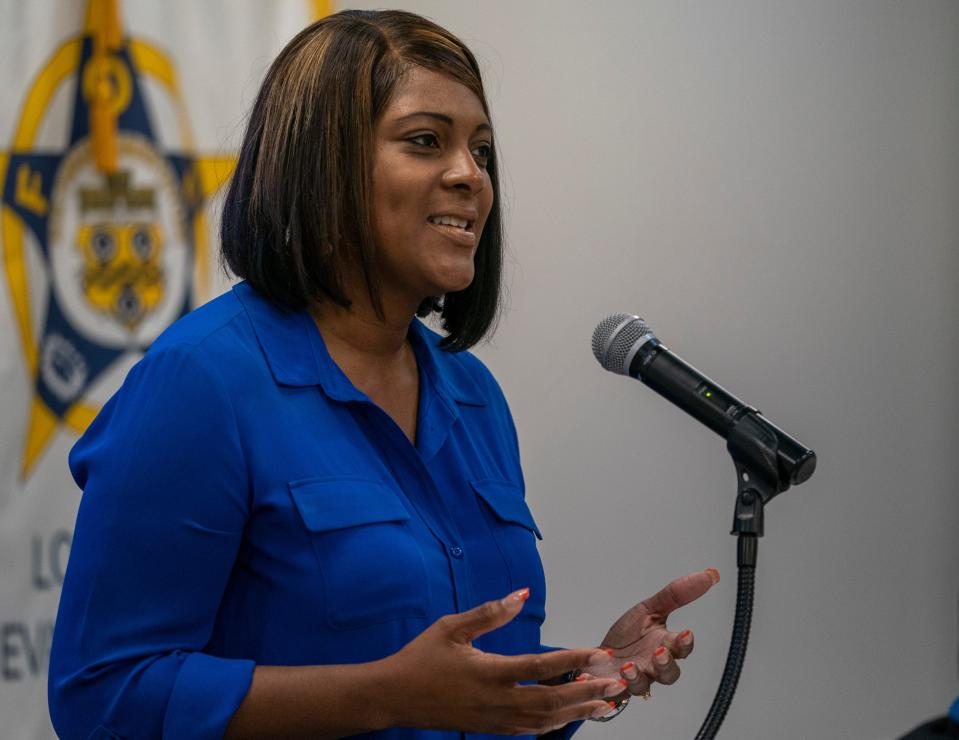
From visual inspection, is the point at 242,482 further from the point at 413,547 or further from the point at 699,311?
the point at 699,311

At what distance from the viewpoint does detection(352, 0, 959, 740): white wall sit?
311 centimetres

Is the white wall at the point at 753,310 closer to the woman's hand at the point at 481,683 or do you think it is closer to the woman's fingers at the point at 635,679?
the woman's fingers at the point at 635,679

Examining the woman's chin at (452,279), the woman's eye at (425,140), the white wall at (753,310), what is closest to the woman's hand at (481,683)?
the woman's chin at (452,279)

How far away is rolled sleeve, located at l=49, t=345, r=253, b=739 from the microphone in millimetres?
466

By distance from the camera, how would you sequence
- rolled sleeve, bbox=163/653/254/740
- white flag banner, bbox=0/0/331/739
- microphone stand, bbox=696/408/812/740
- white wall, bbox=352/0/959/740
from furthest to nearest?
white wall, bbox=352/0/959/740
white flag banner, bbox=0/0/331/739
microphone stand, bbox=696/408/812/740
rolled sleeve, bbox=163/653/254/740

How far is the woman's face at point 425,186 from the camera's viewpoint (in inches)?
54.7

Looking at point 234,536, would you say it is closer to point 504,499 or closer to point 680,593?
point 504,499

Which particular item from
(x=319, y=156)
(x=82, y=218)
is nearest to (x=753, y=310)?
(x=82, y=218)

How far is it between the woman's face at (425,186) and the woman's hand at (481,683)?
49 centimetres

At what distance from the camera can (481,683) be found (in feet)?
3.53

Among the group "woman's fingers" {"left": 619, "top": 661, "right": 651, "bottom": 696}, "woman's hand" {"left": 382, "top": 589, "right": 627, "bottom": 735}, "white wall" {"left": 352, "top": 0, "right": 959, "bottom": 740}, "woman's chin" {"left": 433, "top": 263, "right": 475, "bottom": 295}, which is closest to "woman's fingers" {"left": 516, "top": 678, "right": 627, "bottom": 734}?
"woman's hand" {"left": 382, "top": 589, "right": 627, "bottom": 735}

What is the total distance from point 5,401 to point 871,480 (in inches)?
91.3

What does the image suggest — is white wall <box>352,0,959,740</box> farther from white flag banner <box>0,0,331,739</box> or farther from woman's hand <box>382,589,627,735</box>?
woman's hand <box>382,589,627,735</box>

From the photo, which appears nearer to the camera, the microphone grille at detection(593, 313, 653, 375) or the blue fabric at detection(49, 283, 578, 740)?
the blue fabric at detection(49, 283, 578, 740)
